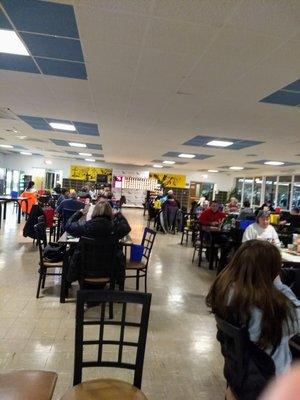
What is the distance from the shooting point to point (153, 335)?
11.1 ft

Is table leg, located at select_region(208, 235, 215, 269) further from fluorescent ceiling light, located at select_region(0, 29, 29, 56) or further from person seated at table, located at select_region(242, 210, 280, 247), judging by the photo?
fluorescent ceiling light, located at select_region(0, 29, 29, 56)

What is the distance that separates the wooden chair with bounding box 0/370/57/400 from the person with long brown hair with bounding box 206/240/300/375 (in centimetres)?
89

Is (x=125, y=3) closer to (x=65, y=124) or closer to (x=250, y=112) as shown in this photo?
(x=250, y=112)

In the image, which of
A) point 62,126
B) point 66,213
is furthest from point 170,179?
point 66,213

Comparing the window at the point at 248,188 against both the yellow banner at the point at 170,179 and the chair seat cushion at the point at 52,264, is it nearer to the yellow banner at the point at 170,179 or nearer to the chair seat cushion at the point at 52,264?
the yellow banner at the point at 170,179

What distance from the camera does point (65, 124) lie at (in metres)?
7.96

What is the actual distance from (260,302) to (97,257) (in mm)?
2283

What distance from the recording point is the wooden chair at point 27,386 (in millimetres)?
1403

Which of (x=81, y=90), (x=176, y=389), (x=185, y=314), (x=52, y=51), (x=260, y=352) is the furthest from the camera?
(x=81, y=90)

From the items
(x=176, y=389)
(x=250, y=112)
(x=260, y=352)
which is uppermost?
(x=250, y=112)

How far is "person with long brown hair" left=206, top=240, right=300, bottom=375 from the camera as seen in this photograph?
5.51ft

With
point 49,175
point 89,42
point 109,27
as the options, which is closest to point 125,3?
point 109,27

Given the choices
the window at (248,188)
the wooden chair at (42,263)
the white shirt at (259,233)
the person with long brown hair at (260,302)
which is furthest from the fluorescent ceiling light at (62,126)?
the window at (248,188)

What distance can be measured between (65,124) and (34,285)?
449 centimetres
